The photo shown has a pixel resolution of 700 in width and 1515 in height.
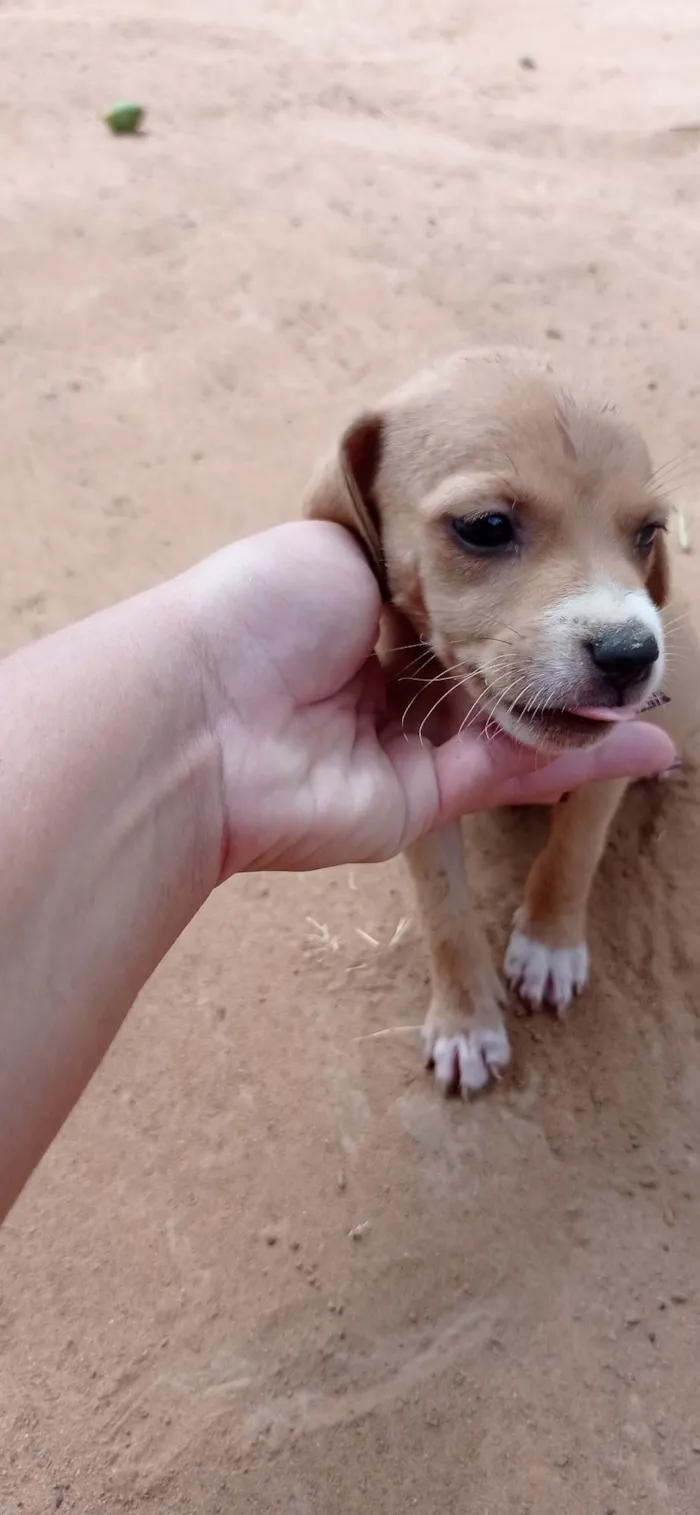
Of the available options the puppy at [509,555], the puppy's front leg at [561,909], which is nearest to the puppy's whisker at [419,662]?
the puppy at [509,555]

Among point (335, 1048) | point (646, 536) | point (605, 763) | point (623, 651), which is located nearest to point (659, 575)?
point (646, 536)

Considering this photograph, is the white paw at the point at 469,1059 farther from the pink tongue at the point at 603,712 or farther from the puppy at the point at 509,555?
the pink tongue at the point at 603,712

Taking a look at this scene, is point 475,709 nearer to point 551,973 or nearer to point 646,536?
point 646,536

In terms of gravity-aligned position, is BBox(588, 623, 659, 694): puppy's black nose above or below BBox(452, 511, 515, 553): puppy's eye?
below

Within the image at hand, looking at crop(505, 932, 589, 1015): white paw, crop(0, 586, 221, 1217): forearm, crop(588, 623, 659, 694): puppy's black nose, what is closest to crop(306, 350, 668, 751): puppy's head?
crop(588, 623, 659, 694): puppy's black nose

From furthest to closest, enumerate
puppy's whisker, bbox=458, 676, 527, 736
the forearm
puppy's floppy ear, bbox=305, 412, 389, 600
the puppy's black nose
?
puppy's floppy ear, bbox=305, 412, 389, 600, puppy's whisker, bbox=458, 676, 527, 736, the puppy's black nose, the forearm

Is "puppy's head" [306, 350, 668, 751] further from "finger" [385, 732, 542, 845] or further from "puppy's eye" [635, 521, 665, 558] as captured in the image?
"finger" [385, 732, 542, 845]

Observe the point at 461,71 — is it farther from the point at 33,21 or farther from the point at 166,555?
the point at 166,555

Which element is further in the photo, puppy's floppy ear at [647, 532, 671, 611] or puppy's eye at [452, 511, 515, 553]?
puppy's floppy ear at [647, 532, 671, 611]
